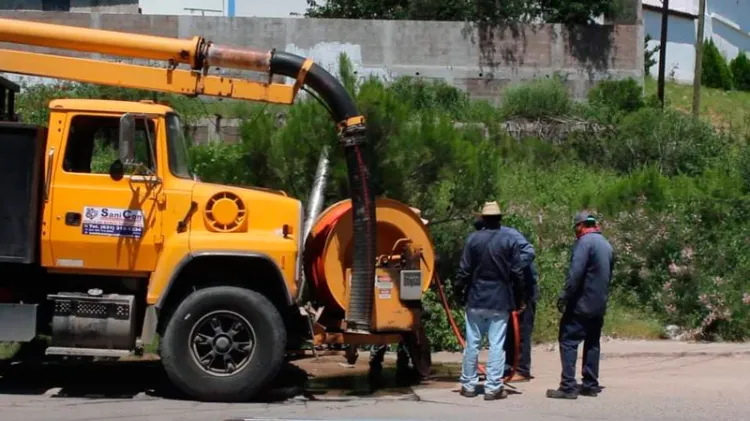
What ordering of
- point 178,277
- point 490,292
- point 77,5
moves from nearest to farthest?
point 178,277 < point 490,292 < point 77,5

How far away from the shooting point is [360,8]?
118 ft

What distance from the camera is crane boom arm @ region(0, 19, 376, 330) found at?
10125 mm

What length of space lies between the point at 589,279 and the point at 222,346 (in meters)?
3.57

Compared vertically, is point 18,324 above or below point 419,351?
above

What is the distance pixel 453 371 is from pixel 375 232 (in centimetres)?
284

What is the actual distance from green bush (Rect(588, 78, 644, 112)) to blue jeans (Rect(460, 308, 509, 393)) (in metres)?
18.8

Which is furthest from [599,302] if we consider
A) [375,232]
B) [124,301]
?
[124,301]

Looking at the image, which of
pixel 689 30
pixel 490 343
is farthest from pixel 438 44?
A: pixel 490 343

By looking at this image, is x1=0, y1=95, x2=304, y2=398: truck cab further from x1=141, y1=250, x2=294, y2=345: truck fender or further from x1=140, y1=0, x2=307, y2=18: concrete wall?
x1=140, y1=0, x2=307, y2=18: concrete wall

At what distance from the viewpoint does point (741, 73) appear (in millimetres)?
43500

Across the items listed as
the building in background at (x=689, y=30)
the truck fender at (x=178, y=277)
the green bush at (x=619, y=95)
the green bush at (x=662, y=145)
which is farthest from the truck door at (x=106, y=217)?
the building in background at (x=689, y=30)

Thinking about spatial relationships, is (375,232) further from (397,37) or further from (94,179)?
(397,37)

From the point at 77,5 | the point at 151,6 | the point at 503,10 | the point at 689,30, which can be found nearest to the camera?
the point at 503,10

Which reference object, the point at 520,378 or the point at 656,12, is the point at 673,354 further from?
the point at 656,12
